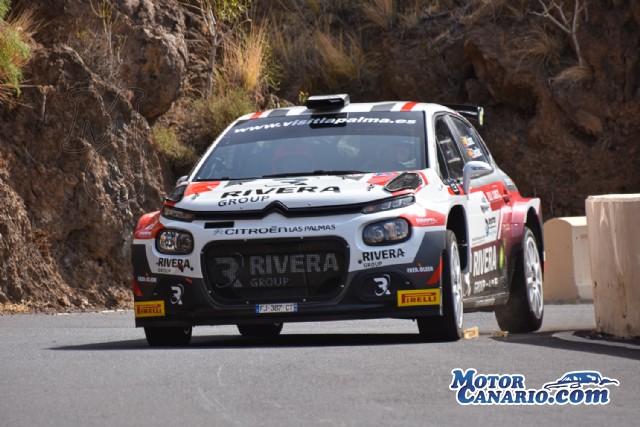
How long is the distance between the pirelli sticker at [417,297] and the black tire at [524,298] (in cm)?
245

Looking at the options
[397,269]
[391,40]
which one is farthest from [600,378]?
[391,40]

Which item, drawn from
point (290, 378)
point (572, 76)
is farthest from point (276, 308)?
point (572, 76)

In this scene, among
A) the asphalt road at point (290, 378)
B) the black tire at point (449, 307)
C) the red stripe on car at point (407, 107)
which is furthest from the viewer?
the red stripe on car at point (407, 107)

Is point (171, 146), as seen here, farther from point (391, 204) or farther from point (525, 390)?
point (525, 390)

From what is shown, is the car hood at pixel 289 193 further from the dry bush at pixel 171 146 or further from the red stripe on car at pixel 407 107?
the dry bush at pixel 171 146

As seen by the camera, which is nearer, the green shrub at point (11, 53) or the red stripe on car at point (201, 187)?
the red stripe on car at point (201, 187)

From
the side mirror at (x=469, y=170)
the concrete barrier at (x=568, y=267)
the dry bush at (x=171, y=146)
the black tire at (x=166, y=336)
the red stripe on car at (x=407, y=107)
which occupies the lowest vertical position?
the concrete barrier at (x=568, y=267)

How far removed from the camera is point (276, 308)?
Result: 10.0m

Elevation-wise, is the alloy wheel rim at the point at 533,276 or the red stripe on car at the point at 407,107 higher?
the red stripe on car at the point at 407,107

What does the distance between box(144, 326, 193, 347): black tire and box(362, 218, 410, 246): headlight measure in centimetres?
164

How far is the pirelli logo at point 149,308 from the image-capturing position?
1031cm

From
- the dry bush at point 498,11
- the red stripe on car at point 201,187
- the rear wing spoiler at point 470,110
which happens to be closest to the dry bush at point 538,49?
the dry bush at point 498,11

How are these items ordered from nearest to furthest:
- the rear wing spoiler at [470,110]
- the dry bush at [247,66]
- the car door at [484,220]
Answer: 1. the car door at [484,220]
2. the rear wing spoiler at [470,110]
3. the dry bush at [247,66]

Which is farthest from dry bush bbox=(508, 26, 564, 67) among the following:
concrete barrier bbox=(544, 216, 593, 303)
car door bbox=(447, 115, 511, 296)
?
car door bbox=(447, 115, 511, 296)
